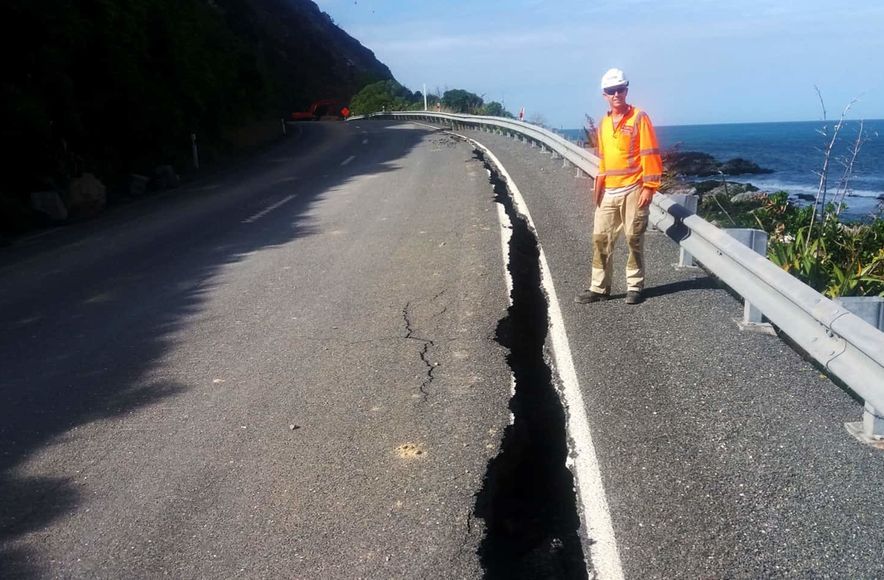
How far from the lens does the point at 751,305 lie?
603cm

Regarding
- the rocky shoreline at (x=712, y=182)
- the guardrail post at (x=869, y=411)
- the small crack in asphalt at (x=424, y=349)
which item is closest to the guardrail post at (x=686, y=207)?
the rocky shoreline at (x=712, y=182)

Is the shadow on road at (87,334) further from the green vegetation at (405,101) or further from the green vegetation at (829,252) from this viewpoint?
the green vegetation at (405,101)

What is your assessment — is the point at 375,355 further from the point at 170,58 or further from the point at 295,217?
the point at 170,58

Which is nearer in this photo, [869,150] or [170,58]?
[170,58]

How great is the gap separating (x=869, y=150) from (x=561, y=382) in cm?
3920

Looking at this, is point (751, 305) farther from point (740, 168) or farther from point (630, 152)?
point (740, 168)

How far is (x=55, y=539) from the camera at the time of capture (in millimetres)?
3857

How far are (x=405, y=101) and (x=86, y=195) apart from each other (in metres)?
41.6

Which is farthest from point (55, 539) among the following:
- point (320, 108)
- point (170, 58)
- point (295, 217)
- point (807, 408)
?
point (320, 108)

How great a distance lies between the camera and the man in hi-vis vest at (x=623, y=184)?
6516 mm

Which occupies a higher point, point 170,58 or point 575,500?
point 170,58

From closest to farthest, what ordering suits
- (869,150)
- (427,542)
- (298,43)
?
(427,542) → (869,150) → (298,43)

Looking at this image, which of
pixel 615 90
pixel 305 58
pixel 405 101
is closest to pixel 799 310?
pixel 615 90

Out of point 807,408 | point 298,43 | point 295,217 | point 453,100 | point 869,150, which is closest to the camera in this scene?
point 807,408
